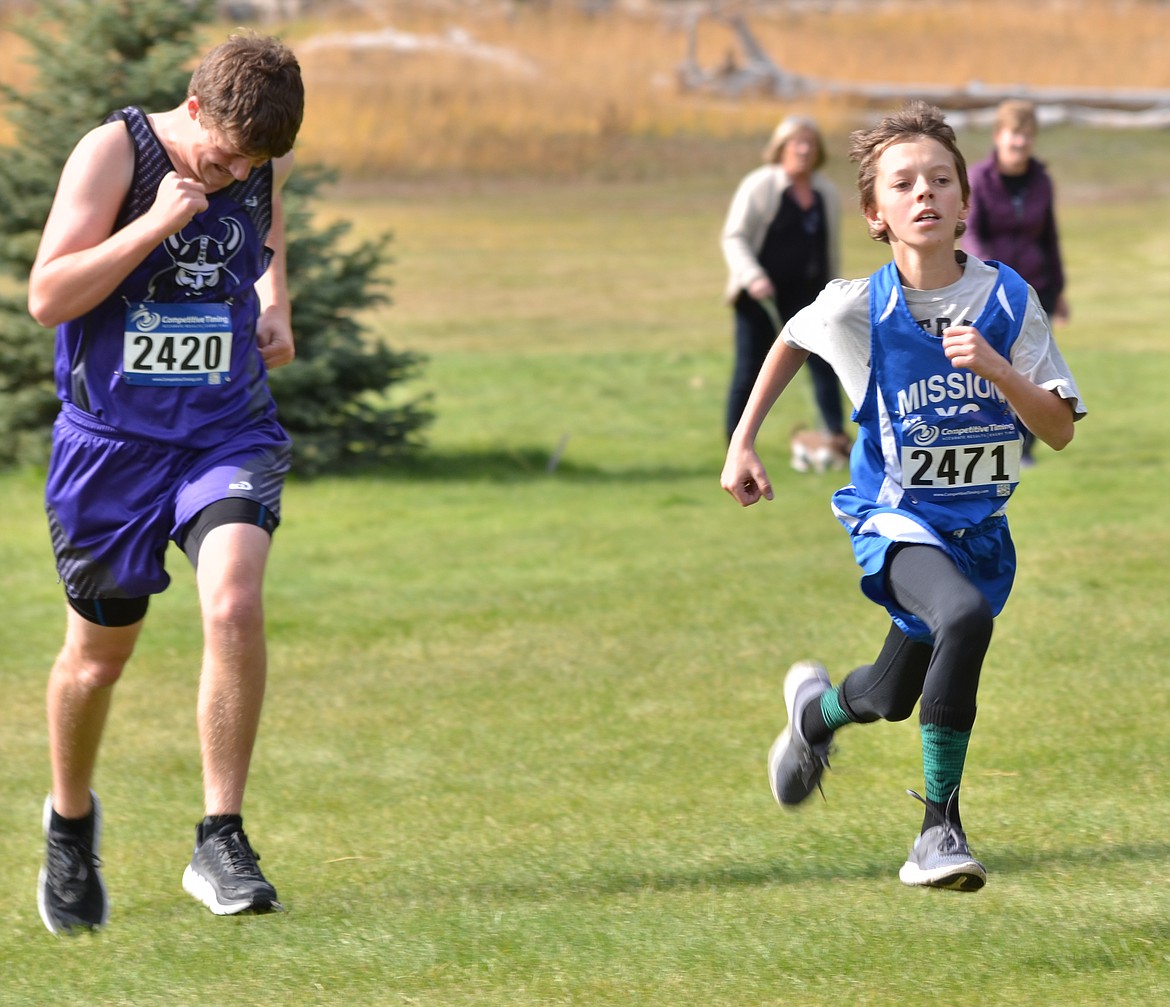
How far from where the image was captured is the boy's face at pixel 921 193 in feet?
13.9

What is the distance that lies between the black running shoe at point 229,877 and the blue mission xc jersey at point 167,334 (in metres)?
0.97

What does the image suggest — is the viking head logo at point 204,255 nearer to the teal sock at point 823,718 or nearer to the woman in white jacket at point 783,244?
the teal sock at point 823,718

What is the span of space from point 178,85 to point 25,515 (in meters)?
2.81

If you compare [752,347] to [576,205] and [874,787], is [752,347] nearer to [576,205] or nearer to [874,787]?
[874,787]

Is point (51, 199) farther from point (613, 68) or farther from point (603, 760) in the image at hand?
point (613, 68)

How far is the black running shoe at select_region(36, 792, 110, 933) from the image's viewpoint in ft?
15.1

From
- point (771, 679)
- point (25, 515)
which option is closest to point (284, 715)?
point (771, 679)

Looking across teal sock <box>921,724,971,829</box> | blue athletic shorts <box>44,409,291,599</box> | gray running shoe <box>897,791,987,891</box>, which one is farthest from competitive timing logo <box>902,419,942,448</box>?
blue athletic shorts <box>44,409,291,599</box>

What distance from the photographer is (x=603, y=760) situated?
5.96 meters

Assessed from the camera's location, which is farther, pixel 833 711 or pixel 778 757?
pixel 778 757

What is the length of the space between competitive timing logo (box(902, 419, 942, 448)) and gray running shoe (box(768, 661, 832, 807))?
38.8 inches

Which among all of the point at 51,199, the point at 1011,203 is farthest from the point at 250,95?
the point at 51,199

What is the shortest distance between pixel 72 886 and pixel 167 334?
1437mm

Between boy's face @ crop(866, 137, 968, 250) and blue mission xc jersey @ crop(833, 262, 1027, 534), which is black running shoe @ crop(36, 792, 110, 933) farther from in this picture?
boy's face @ crop(866, 137, 968, 250)
